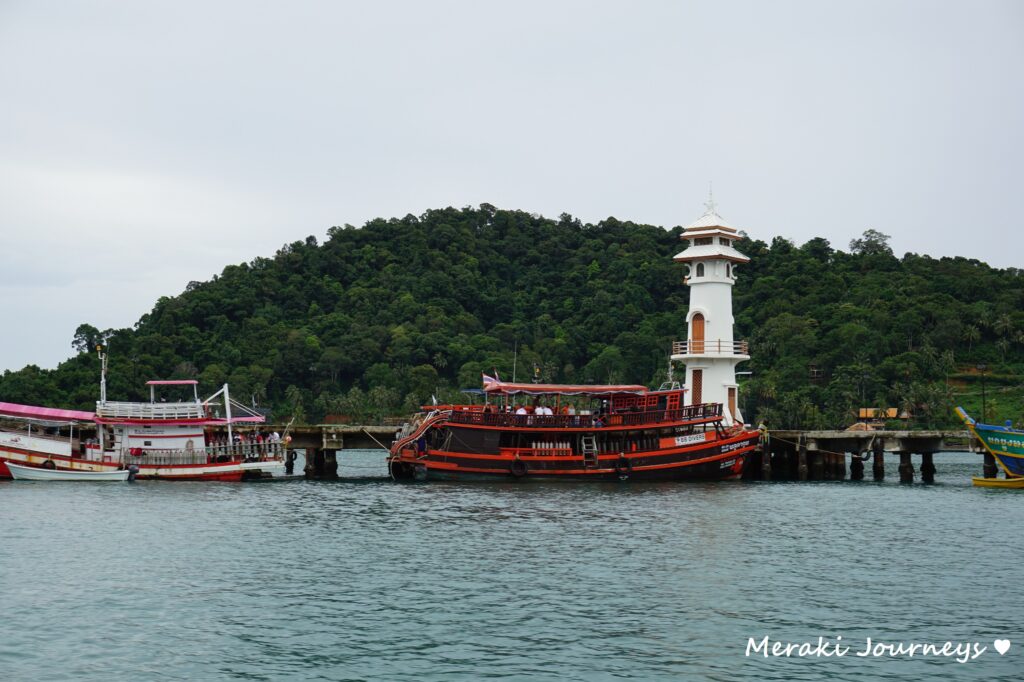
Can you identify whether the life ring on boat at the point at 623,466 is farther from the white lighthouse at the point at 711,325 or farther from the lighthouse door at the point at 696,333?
the lighthouse door at the point at 696,333

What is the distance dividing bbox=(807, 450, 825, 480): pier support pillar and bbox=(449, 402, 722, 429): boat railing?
49.1 ft

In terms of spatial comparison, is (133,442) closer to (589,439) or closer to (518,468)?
(518,468)

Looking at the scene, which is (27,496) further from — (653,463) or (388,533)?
(653,463)

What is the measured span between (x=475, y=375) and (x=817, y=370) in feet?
139

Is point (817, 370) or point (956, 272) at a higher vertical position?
point (956, 272)

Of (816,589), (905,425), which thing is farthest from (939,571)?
(905,425)

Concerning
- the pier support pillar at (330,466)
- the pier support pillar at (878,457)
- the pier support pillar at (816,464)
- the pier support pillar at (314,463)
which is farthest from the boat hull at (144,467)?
the pier support pillar at (878,457)

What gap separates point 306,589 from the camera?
3316 cm

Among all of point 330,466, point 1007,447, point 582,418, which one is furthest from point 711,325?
point 330,466

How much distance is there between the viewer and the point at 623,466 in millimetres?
62531

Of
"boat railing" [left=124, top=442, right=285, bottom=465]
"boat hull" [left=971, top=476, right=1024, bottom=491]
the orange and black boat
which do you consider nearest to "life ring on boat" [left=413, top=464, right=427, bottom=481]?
the orange and black boat

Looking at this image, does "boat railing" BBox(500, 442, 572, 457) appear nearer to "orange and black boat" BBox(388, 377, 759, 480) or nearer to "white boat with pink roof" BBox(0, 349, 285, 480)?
"orange and black boat" BBox(388, 377, 759, 480)

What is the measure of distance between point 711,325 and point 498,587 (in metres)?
40.3

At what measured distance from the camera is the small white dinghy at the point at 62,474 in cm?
6206
